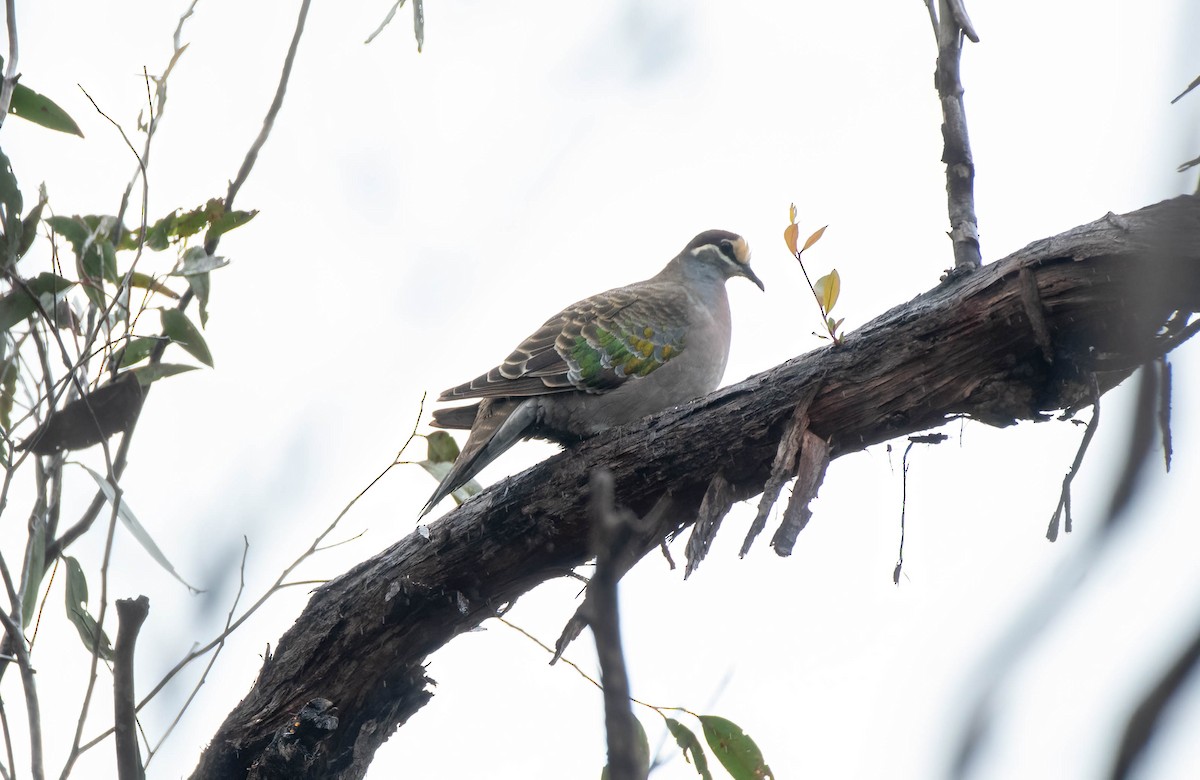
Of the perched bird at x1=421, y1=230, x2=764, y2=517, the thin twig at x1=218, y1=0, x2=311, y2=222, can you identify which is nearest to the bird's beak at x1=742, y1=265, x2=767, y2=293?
the perched bird at x1=421, y1=230, x2=764, y2=517

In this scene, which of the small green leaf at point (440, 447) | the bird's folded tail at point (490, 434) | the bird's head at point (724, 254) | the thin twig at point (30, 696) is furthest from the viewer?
the bird's head at point (724, 254)

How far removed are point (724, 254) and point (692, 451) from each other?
3.02 metres

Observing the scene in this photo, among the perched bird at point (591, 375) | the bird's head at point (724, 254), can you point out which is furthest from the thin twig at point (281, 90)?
the bird's head at point (724, 254)

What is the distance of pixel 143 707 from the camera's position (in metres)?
3.12

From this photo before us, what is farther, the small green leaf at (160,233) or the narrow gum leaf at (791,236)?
the small green leaf at (160,233)

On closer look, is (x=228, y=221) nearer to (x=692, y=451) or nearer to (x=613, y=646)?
(x=692, y=451)

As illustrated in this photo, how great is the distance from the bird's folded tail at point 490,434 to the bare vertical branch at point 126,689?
1957 mm

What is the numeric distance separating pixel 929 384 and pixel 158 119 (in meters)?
2.48

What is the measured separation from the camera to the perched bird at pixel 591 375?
4672mm

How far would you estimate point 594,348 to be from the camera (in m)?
4.88

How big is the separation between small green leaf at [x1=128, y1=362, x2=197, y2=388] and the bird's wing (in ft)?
3.35

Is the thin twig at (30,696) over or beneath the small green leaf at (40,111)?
beneath

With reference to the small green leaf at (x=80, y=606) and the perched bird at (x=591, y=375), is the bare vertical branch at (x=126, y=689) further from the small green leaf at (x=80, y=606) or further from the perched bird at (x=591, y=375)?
the perched bird at (x=591, y=375)

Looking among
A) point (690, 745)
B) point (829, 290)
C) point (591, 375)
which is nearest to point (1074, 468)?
point (829, 290)
